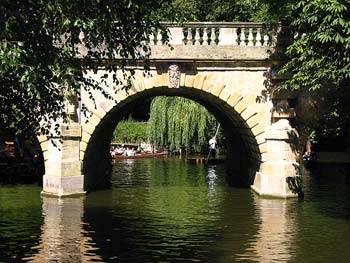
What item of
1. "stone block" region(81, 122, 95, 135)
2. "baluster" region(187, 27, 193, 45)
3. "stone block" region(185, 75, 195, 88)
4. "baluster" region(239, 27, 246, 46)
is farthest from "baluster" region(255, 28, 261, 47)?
"stone block" region(81, 122, 95, 135)

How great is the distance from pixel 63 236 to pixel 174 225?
10.4ft

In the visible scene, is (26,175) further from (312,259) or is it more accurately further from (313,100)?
(312,259)

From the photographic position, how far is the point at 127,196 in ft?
76.7

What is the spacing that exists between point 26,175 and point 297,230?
14.7 meters

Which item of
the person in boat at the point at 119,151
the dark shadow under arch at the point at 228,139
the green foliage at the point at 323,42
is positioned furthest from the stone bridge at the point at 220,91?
the person in boat at the point at 119,151

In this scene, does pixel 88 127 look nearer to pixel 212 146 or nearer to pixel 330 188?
pixel 330 188

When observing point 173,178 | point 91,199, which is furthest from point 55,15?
point 173,178

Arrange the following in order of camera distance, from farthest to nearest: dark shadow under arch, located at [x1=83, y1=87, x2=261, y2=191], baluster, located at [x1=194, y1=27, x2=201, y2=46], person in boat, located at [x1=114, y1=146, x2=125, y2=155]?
person in boat, located at [x1=114, y1=146, x2=125, y2=155]
dark shadow under arch, located at [x1=83, y1=87, x2=261, y2=191]
baluster, located at [x1=194, y1=27, x2=201, y2=46]

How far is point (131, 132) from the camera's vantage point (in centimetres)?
5131

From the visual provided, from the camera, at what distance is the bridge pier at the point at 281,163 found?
22.1 metres

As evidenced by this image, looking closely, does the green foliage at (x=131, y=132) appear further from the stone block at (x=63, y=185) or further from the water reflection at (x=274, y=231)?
the water reflection at (x=274, y=231)

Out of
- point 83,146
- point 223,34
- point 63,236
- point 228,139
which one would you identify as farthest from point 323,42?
point 228,139

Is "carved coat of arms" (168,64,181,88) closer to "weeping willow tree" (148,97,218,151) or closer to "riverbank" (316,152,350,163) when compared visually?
"weeping willow tree" (148,97,218,151)

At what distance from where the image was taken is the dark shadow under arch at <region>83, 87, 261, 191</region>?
23.3m
